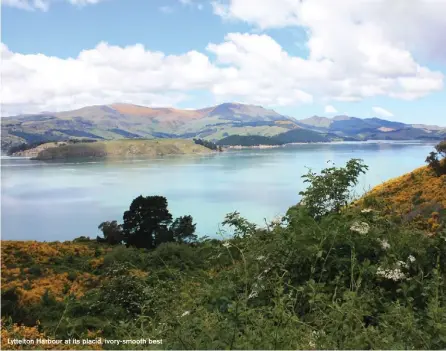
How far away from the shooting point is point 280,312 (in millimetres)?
2756

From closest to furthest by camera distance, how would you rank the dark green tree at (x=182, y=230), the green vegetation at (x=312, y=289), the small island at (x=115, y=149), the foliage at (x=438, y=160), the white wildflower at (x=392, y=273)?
the green vegetation at (x=312, y=289) < the white wildflower at (x=392, y=273) < the foliage at (x=438, y=160) < the dark green tree at (x=182, y=230) < the small island at (x=115, y=149)

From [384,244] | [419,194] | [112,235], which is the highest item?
[384,244]

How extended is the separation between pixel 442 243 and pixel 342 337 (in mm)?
2257

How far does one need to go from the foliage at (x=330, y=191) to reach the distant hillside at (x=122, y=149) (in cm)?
16104

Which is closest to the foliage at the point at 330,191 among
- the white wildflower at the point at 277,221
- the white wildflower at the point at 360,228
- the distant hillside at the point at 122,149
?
the white wildflower at the point at 277,221

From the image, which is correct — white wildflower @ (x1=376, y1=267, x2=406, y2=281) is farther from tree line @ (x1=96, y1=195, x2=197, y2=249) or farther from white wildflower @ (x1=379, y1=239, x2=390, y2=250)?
tree line @ (x1=96, y1=195, x2=197, y2=249)

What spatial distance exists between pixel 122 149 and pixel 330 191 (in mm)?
175457

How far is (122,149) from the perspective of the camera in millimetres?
175500

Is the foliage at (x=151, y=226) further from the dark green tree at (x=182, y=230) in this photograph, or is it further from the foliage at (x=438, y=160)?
the foliage at (x=438, y=160)

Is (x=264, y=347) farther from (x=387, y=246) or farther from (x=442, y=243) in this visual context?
(x=442, y=243)

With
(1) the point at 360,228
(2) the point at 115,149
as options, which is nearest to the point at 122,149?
(2) the point at 115,149

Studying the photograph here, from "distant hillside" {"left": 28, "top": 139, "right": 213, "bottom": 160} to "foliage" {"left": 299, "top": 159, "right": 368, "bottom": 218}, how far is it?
6340 inches

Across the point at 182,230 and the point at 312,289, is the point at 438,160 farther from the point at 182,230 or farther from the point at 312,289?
the point at 182,230

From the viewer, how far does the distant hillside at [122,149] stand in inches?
6309
